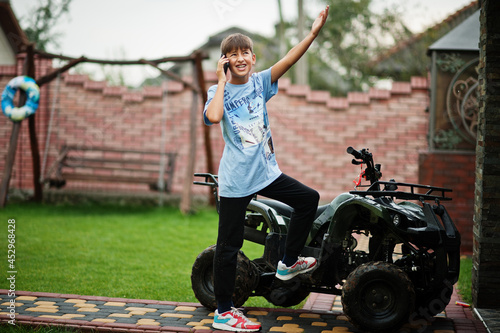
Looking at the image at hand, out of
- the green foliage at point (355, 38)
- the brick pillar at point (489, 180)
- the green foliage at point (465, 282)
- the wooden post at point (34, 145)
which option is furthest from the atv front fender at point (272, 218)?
the green foliage at point (355, 38)

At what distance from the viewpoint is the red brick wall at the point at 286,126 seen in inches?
460

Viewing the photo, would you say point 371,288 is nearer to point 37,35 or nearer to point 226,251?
point 226,251

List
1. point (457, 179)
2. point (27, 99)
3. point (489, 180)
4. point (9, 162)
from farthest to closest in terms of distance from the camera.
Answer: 1. point (9, 162)
2. point (27, 99)
3. point (457, 179)
4. point (489, 180)

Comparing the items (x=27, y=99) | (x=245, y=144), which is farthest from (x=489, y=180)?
(x=27, y=99)

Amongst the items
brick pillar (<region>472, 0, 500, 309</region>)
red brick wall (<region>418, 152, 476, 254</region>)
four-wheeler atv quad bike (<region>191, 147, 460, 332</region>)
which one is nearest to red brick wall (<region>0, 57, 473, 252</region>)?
red brick wall (<region>418, 152, 476, 254</region>)

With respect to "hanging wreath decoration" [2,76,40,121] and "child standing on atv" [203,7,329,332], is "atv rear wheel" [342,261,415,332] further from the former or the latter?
"hanging wreath decoration" [2,76,40,121]

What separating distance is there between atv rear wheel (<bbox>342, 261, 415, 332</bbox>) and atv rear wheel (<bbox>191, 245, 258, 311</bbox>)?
2.51 feet

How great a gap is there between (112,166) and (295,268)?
8.38 m

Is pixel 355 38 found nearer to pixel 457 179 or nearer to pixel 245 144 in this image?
pixel 457 179

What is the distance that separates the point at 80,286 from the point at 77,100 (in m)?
7.41

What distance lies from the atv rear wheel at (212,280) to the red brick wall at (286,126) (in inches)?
284

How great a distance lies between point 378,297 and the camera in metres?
3.95

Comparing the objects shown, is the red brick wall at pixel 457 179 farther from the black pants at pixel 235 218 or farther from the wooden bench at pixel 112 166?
the wooden bench at pixel 112 166

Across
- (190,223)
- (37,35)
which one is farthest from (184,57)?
(37,35)
